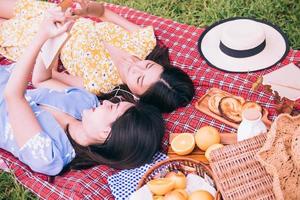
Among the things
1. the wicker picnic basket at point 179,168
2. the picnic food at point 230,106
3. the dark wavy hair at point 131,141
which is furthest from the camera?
the picnic food at point 230,106

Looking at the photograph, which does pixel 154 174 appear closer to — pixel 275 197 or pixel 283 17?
pixel 275 197

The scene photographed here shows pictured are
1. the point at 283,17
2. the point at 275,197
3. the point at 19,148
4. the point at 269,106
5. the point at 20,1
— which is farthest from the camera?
the point at 283,17

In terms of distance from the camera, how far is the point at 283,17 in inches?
183

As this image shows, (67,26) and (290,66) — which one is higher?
(67,26)

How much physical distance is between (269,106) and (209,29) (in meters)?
0.91

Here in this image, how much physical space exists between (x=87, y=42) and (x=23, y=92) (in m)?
0.85

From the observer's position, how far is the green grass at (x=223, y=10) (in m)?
4.62

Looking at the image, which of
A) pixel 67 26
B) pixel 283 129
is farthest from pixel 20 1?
pixel 283 129

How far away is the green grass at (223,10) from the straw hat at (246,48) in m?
0.73

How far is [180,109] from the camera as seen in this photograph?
354 centimetres

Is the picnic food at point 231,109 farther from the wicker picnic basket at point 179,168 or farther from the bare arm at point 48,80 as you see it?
the bare arm at point 48,80

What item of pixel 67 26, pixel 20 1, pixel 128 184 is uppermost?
pixel 67 26

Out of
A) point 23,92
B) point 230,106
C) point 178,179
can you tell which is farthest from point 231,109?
point 23,92

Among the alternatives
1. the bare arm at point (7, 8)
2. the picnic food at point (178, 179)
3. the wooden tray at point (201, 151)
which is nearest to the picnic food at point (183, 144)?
the wooden tray at point (201, 151)
